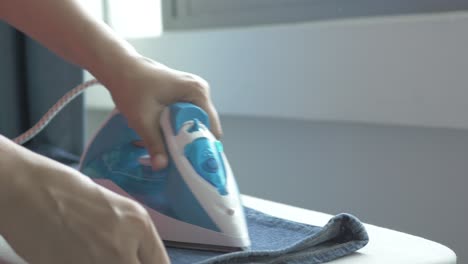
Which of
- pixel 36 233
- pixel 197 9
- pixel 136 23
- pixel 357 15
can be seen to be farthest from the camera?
pixel 136 23

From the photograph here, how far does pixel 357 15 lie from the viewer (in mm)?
1202

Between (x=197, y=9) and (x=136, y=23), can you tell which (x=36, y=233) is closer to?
(x=197, y=9)

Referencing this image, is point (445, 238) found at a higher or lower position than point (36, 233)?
lower

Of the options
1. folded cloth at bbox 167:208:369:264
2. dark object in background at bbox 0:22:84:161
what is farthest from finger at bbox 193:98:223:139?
dark object in background at bbox 0:22:84:161

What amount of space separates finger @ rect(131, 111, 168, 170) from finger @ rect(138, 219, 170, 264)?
0.32 m

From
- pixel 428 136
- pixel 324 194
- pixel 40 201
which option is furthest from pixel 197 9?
pixel 40 201

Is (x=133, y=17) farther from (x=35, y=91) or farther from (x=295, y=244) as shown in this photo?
(x=295, y=244)

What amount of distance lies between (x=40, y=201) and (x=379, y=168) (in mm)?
776

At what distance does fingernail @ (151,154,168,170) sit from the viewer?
77 cm

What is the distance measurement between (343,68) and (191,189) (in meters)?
0.45

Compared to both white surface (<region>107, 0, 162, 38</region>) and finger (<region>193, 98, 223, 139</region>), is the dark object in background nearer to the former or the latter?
white surface (<region>107, 0, 162, 38</region>)

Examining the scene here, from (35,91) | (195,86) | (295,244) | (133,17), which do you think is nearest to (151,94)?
(195,86)

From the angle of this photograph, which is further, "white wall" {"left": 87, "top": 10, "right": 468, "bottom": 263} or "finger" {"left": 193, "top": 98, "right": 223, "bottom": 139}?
"white wall" {"left": 87, "top": 10, "right": 468, "bottom": 263}

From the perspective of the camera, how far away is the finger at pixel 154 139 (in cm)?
78
